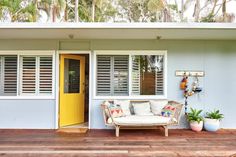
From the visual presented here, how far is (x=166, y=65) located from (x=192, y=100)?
110 cm

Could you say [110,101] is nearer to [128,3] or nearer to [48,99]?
[48,99]

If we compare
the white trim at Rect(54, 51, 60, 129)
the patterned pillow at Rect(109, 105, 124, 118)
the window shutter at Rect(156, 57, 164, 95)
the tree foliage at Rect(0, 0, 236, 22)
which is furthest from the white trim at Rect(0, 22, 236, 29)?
the tree foliage at Rect(0, 0, 236, 22)

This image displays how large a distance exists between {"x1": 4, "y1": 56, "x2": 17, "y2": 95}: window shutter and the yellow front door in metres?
1.16

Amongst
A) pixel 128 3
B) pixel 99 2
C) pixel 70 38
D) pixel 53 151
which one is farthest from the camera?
pixel 128 3

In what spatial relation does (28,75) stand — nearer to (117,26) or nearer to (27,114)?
(27,114)

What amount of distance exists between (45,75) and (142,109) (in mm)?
2546

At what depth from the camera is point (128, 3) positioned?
13.7 meters

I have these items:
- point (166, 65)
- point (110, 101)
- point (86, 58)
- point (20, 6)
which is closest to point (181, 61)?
point (166, 65)

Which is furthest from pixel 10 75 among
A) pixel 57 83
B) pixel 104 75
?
pixel 104 75

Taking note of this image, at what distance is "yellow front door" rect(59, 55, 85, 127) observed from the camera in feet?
17.6

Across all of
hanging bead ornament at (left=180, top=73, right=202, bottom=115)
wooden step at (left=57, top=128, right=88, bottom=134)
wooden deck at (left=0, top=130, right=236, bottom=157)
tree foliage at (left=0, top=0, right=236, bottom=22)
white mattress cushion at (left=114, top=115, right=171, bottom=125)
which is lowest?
wooden deck at (left=0, top=130, right=236, bottom=157)

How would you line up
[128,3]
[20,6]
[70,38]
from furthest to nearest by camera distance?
[128,3] → [20,6] → [70,38]

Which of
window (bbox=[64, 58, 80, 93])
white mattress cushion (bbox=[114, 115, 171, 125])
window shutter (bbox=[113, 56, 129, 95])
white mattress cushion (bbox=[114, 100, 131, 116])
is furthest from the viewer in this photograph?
window (bbox=[64, 58, 80, 93])

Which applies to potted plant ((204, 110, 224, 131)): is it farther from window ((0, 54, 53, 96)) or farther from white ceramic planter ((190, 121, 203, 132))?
window ((0, 54, 53, 96))
